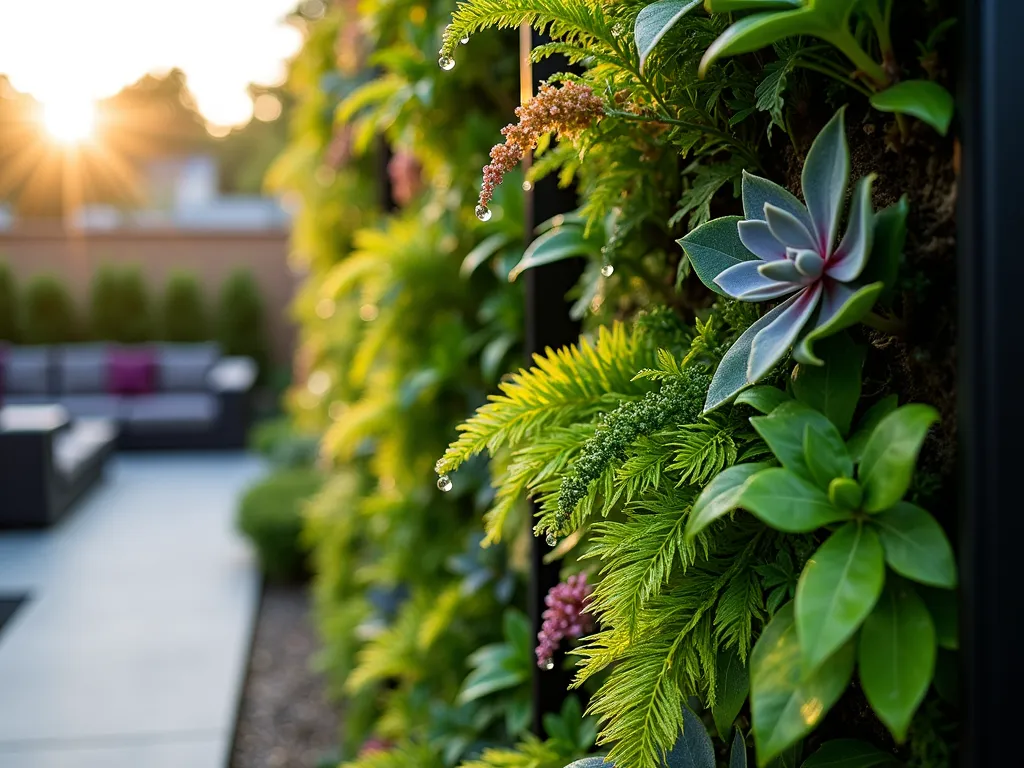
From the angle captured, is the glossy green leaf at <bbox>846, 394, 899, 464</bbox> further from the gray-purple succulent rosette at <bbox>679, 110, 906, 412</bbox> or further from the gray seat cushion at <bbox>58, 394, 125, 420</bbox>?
the gray seat cushion at <bbox>58, 394, 125, 420</bbox>

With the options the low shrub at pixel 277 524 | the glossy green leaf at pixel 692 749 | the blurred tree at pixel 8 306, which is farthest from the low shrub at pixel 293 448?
the glossy green leaf at pixel 692 749

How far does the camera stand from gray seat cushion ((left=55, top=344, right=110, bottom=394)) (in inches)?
353

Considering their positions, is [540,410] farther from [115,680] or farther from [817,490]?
[115,680]

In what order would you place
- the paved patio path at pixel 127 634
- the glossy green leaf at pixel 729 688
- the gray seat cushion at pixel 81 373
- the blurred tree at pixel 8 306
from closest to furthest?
the glossy green leaf at pixel 729 688, the paved patio path at pixel 127 634, the gray seat cushion at pixel 81 373, the blurred tree at pixel 8 306

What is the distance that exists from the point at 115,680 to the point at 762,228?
3.51 meters

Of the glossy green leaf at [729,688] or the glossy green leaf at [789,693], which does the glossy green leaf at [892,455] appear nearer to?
the glossy green leaf at [789,693]

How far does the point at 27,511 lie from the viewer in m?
5.86

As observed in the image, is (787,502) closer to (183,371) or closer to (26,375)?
(183,371)

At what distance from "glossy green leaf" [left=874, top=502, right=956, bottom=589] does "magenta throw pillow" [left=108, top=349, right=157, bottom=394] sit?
30.3 ft

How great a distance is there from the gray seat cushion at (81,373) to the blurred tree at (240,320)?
180 centimetres

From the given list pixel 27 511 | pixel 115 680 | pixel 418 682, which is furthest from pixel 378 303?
pixel 27 511

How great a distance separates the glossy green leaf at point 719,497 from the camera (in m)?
0.60

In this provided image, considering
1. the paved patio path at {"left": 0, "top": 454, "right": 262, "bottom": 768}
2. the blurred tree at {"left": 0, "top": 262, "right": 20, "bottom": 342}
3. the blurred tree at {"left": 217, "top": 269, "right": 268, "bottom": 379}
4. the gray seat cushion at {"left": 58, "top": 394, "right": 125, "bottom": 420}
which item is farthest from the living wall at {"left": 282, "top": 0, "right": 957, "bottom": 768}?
the blurred tree at {"left": 0, "top": 262, "right": 20, "bottom": 342}

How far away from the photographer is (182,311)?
35.3 feet
